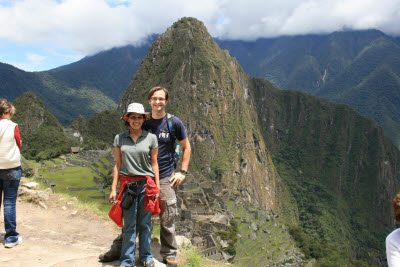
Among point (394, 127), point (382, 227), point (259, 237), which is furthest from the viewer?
point (394, 127)

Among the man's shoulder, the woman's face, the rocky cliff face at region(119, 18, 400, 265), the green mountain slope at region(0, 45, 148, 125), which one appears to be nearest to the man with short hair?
the woman's face

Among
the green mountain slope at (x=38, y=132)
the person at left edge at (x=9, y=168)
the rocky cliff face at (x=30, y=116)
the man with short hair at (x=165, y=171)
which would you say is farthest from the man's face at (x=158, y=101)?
the rocky cliff face at (x=30, y=116)

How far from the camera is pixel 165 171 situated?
526cm

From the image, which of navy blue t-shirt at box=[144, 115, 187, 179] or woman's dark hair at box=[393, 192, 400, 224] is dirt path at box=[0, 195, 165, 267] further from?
woman's dark hair at box=[393, 192, 400, 224]

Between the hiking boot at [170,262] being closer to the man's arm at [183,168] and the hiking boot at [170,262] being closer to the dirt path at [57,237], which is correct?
the dirt path at [57,237]

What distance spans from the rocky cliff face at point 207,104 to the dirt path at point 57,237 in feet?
256

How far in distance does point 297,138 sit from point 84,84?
11177 cm

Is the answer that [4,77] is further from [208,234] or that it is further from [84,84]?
[208,234]

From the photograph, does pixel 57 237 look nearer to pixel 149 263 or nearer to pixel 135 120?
pixel 149 263

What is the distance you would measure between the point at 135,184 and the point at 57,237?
120 inches

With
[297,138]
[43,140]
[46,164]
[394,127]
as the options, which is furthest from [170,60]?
[394,127]

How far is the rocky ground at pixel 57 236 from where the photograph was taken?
5071 millimetres

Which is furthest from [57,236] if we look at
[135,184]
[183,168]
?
[183,168]

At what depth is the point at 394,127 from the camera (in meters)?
195
